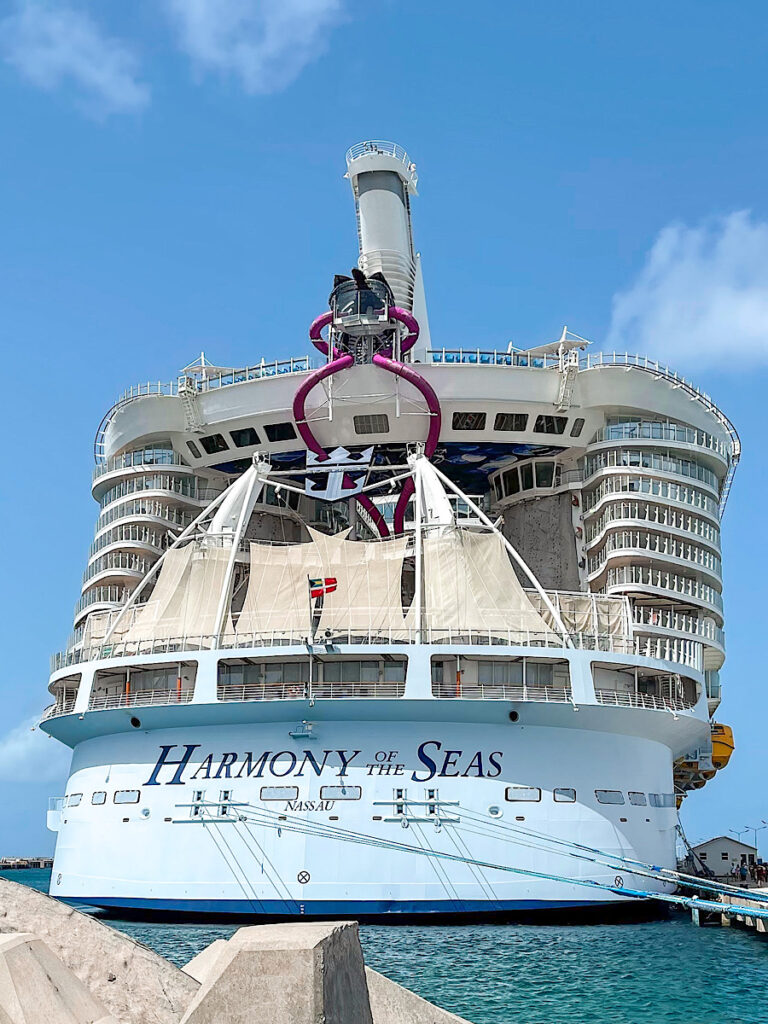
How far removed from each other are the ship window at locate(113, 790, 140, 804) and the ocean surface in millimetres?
3095

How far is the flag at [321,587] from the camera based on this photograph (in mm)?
29625

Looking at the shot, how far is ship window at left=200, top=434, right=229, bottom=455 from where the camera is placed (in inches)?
1635

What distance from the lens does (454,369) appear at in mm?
39531

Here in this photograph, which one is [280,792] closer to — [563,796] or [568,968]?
[563,796]

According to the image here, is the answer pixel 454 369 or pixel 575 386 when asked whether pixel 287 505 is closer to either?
pixel 454 369

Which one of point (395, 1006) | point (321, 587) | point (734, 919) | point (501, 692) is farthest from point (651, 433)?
point (395, 1006)

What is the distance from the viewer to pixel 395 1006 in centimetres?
812

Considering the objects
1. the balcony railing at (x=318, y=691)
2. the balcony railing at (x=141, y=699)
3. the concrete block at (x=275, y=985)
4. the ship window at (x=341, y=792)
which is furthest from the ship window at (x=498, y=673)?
the concrete block at (x=275, y=985)

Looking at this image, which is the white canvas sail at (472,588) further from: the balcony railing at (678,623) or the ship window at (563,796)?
the balcony railing at (678,623)

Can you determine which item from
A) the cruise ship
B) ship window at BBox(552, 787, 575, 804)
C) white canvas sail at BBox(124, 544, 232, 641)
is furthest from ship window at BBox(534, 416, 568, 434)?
ship window at BBox(552, 787, 575, 804)

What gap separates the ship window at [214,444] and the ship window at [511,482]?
10794 mm

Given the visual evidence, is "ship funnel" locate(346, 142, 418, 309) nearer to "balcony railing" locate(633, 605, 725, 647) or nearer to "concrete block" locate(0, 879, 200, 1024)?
"balcony railing" locate(633, 605, 725, 647)

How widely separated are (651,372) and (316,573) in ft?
50.0

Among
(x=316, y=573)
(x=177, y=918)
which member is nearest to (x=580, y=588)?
(x=316, y=573)
